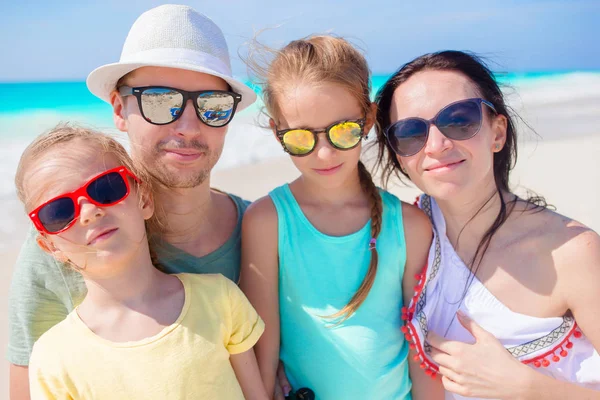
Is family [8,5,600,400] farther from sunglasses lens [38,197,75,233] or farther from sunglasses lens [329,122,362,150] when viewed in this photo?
sunglasses lens [38,197,75,233]

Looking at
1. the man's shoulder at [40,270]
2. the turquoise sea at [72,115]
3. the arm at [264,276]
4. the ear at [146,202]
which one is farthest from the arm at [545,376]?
the man's shoulder at [40,270]

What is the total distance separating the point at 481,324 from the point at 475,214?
1.79 ft

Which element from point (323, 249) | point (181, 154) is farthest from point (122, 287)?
point (323, 249)

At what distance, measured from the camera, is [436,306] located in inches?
103

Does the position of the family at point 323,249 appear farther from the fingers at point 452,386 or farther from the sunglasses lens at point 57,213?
the sunglasses lens at point 57,213

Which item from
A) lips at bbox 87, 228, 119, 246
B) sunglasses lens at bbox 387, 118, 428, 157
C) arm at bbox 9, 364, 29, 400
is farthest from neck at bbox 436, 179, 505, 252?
arm at bbox 9, 364, 29, 400

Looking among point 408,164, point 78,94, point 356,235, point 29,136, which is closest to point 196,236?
point 356,235

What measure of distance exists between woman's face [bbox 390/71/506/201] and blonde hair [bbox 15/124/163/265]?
4.13ft

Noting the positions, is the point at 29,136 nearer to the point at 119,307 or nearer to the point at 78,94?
the point at 78,94

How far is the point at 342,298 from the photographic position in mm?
2592

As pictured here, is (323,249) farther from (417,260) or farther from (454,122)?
(454,122)

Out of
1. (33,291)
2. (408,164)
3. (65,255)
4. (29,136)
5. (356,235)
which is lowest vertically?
(29,136)

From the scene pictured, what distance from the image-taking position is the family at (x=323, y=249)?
223 cm

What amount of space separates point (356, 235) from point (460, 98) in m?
0.83
